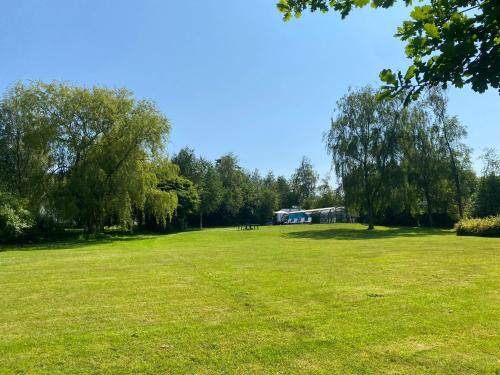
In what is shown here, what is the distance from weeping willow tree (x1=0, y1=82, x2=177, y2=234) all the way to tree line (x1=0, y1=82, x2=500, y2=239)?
0.07 metres

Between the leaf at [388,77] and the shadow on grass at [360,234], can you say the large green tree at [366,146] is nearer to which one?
the shadow on grass at [360,234]

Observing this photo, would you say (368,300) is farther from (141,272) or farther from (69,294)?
(141,272)

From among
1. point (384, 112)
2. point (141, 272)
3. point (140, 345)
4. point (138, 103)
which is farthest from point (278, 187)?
point (140, 345)

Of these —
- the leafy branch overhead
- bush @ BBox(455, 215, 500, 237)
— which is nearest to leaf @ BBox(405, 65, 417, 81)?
the leafy branch overhead

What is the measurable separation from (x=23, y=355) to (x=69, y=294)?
12.0 feet

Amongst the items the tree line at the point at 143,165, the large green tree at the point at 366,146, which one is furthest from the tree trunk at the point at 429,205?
the large green tree at the point at 366,146

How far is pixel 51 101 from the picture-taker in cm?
3112

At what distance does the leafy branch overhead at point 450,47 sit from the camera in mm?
2982

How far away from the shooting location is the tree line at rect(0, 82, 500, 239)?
30438 millimetres

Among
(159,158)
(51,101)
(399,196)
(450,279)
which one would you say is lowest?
(450,279)

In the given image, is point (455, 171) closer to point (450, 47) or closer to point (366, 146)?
point (366, 146)

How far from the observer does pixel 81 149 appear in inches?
1229

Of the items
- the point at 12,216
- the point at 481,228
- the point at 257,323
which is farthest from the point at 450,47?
the point at 481,228

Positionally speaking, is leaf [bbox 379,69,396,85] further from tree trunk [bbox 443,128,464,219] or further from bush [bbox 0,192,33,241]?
tree trunk [bbox 443,128,464,219]
